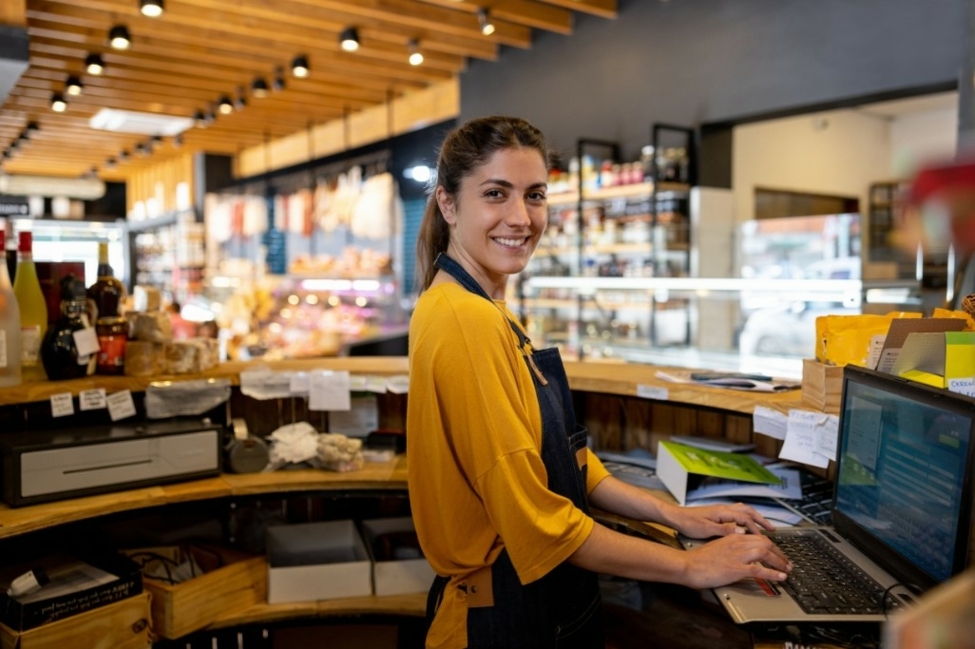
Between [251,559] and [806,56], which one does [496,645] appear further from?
[806,56]

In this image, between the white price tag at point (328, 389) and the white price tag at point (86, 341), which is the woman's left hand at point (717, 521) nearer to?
the white price tag at point (328, 389)

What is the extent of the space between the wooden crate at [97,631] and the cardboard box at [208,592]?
60mm

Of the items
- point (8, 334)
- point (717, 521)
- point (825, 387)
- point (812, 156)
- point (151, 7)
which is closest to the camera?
point (717, 521)

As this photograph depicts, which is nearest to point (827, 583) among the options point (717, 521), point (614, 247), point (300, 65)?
point (717, 521)

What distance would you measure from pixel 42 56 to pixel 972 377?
6.81 meters

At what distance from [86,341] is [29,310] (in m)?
0.21

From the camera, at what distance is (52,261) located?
239 centimetres

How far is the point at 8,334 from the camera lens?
85.1 inches

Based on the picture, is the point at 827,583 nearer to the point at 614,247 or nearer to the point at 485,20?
the point at 614,247

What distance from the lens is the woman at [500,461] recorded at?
136 centimetres

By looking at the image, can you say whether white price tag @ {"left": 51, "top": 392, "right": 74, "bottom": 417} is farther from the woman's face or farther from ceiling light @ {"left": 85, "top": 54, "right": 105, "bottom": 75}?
ceiling light @ {"left": 85, "top": 54, "right": 105, "bottom": 75}

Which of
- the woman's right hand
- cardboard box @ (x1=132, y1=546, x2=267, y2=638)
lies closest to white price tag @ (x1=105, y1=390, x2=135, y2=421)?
cardboard box @ (x1=132, y1=546, x2=267, y2=638)

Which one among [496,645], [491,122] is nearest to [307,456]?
[496,645]

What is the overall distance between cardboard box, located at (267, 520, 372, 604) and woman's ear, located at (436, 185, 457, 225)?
1318 mm
